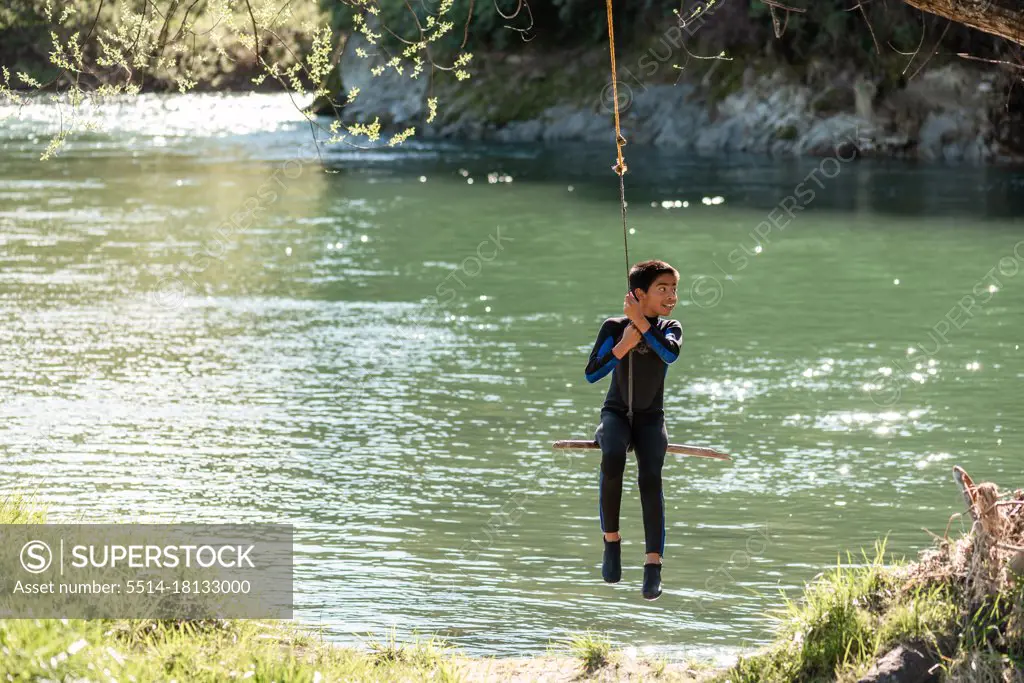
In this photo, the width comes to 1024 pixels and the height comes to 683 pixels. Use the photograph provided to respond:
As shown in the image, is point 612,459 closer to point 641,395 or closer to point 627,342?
point 641,395

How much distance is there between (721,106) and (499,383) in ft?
102

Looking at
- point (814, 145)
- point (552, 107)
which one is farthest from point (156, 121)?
point (814, 145)

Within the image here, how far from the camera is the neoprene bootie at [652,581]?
7.47 meters

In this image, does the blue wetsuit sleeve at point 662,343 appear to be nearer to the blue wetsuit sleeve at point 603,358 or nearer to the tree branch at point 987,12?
the blue wetsuit sleeve at point 603,358

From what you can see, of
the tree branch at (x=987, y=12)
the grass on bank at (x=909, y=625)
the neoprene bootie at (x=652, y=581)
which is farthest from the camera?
the tree branch at (x=987, y=12)

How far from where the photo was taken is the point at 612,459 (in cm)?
750

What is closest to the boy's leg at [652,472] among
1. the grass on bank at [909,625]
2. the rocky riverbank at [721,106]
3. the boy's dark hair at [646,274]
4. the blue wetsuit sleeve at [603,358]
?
the blue wetsuit sleeve at [603,358]

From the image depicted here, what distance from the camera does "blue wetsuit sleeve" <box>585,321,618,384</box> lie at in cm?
743

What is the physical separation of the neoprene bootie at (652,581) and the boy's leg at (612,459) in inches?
10.4

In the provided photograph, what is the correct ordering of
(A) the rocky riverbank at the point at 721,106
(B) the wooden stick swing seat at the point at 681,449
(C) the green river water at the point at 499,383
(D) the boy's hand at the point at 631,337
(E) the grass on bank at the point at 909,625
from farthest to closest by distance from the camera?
(A) the rocky riverbank at the point at 721,106, (C) the green river water at the point at 499,383, (D) the boy's hand at the point at 631,337, (E) the grass on bank at the point at 909,625, (B) the wooden stick swing seat at the point at 681,449

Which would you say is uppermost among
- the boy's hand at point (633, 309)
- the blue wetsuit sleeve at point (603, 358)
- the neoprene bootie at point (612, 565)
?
the boy's hand at point (633, 309)

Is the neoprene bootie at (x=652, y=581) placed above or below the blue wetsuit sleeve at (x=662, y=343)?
below

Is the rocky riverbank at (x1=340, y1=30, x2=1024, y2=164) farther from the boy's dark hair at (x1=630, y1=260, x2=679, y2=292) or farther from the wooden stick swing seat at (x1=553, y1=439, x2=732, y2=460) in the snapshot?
A: the wooden stick swing seat at (x1=553, y1=439, x2=732, y2=460)

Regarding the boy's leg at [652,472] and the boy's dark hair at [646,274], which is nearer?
the boy's dark hair at [646,274]
